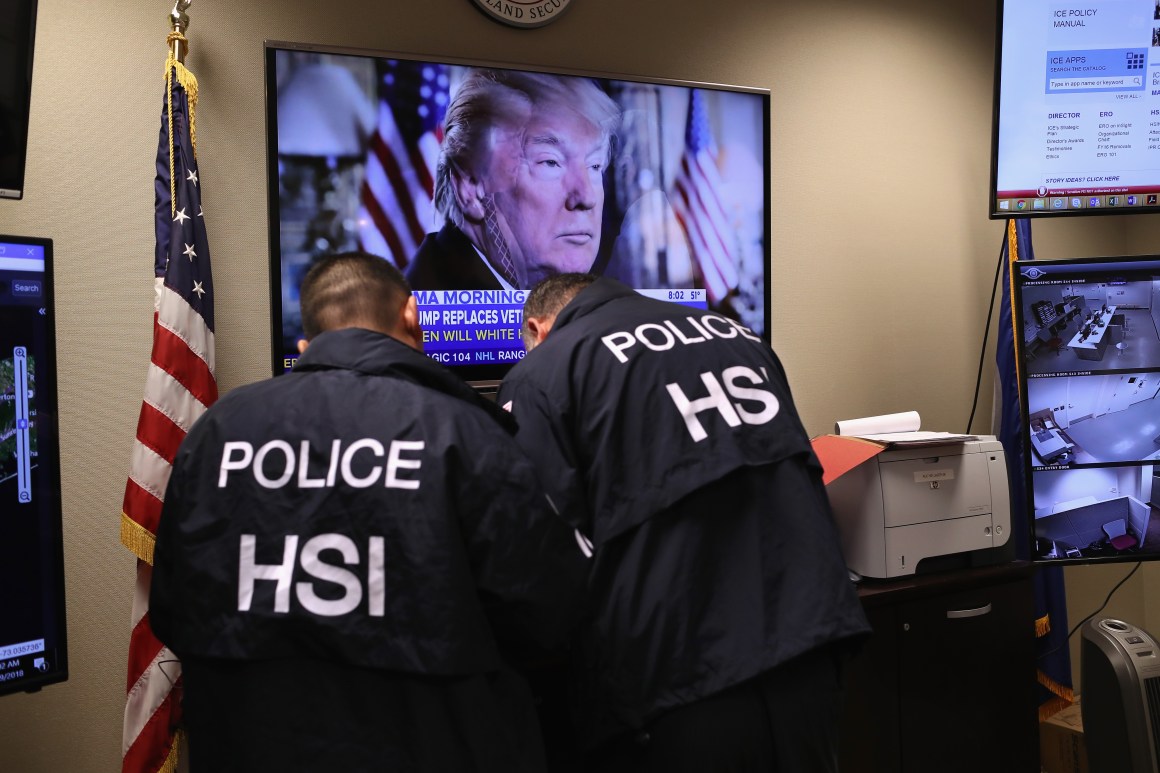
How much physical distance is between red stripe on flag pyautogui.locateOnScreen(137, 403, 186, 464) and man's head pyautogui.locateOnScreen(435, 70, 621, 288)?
35.2 inches

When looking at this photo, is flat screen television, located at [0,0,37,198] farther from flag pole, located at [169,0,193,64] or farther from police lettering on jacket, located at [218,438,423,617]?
flag pole, located at [169,0,193,64]

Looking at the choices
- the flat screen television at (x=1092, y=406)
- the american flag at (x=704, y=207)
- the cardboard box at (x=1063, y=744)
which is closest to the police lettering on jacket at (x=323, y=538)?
the american flag at (x=704, y=207)

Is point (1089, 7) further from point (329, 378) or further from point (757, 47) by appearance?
point (329, 378)

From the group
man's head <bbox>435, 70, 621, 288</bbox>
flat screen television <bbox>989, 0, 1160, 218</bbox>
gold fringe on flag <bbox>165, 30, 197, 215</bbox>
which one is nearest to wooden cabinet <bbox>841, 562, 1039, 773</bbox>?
flat screen television <bbox>989, 0, 1160, 218</bbox>

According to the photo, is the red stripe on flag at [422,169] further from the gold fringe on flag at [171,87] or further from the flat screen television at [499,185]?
the gold fringe on flag at [171,87]

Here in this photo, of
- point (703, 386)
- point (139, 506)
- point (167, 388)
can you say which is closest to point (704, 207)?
point (703, 386)

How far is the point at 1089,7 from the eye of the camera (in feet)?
8.93

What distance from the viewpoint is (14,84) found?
4.81 feet

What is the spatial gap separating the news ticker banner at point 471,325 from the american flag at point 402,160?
16 centimetres

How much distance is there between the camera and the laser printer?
2471 millimetres

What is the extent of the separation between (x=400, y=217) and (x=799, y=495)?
132cm

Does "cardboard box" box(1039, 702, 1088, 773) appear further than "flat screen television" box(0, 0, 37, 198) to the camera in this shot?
Yes

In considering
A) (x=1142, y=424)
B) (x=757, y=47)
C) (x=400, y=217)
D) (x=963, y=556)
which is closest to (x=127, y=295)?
(x=400, y=217)

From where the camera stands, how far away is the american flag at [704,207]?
110 inches
